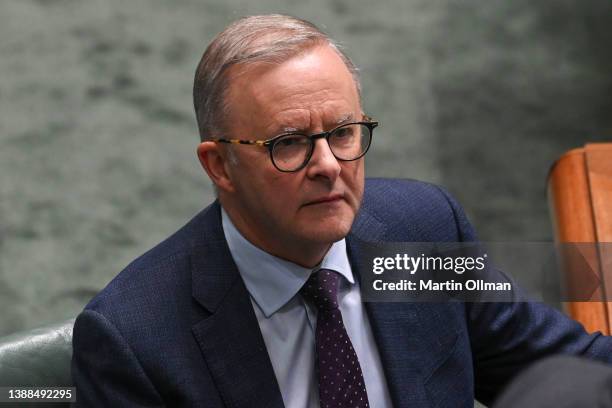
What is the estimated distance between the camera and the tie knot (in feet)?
4.46

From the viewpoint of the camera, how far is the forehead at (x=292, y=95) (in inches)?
50.3

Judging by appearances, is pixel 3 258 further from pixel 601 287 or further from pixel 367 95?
pixel 601 287

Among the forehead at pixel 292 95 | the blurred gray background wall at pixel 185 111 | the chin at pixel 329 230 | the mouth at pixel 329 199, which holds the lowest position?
the chin at pixel 329 230

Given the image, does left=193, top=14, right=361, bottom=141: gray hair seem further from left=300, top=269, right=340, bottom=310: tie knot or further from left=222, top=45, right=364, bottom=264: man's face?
left=300, top=269, right=340, bottom=310: tie knot

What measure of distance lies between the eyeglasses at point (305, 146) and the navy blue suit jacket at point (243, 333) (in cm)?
17

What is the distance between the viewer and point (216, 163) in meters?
1.37

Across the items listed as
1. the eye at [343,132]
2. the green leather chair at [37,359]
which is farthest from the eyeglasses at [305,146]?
the green leather chair at [37,359]

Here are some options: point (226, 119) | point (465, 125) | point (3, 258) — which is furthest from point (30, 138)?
point (226, 119)

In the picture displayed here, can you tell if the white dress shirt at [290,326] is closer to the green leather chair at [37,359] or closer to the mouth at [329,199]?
the mouth at [329,199]

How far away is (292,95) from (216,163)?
0.16 m

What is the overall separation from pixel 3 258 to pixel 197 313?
1.43m

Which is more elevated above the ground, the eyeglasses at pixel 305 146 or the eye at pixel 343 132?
the eye at pixel 343 132

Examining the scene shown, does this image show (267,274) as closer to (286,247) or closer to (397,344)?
(286,247)

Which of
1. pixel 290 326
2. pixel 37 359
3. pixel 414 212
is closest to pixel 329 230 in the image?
pixel 290 326
